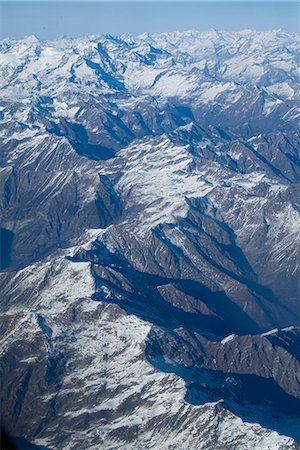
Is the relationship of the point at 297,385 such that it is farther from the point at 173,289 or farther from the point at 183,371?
the point at 173,289

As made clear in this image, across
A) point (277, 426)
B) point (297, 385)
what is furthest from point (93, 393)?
point (297, 385)

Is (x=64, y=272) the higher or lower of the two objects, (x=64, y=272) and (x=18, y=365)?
the higher

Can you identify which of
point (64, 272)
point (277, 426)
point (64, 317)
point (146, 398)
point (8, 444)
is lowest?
point (277, 426)

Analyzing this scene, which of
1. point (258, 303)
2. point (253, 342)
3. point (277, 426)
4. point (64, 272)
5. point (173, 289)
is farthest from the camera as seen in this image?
point (258, 303)

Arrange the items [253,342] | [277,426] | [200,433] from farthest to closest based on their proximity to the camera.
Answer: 1. [253,342]
2. [277,426]
3. [200,433]

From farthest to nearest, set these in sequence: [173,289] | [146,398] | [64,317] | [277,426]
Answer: [173,289], [64,317], [277,426], [146,398]

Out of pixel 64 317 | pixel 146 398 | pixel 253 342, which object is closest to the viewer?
pixel 146 398

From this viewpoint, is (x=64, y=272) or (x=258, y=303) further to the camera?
(x=258, y=303)

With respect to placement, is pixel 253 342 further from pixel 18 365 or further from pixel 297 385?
pixel 18 365

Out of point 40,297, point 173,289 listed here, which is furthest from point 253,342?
point 40,297
